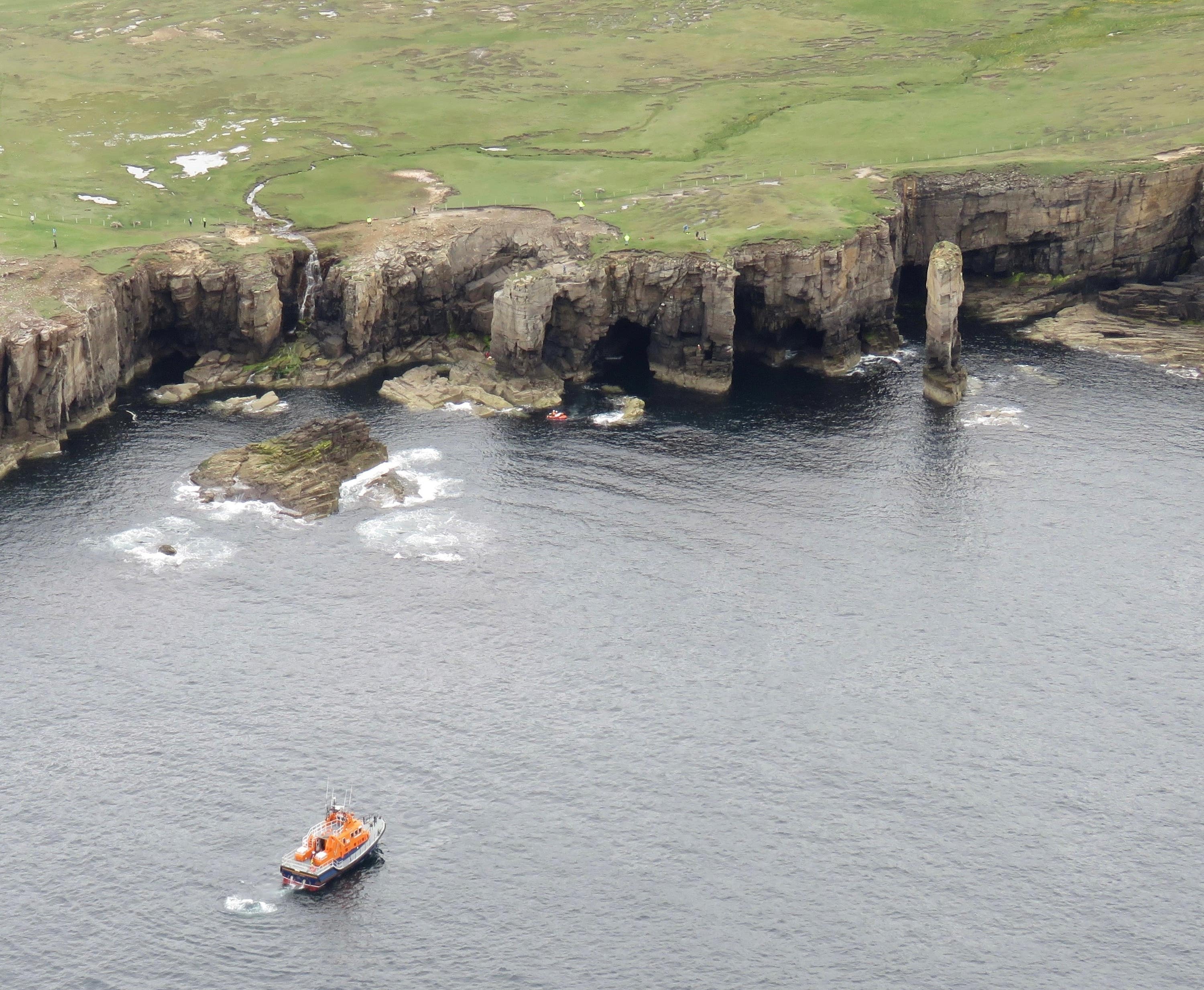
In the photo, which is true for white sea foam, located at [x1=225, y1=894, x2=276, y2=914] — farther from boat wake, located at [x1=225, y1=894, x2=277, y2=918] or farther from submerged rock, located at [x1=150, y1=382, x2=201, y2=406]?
submerged rock, located at [x1=150, y1=382, x2=201, y2=406]

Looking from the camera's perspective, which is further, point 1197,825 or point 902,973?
point 1197,825

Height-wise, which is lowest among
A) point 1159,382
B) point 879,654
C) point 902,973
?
point 902,973

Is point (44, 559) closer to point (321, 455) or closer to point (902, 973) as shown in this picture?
point (321, 455)

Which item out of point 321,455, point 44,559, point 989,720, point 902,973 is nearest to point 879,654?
point 989,720

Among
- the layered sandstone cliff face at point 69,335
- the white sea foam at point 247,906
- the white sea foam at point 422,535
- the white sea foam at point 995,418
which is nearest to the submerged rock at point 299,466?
the white sea foam at point 422,535

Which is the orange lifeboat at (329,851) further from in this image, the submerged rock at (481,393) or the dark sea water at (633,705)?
the submerged rock at (481,393)

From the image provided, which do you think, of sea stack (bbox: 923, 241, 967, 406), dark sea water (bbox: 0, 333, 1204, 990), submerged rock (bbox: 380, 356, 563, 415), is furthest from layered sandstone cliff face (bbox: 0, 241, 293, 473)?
sea stack (bbox: 923, 241, 967, 406)
